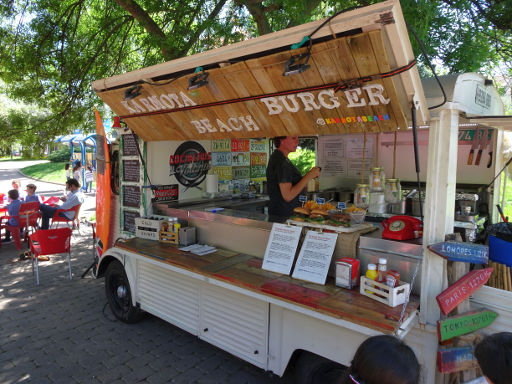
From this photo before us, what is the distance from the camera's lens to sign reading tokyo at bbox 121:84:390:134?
2207 millimetres

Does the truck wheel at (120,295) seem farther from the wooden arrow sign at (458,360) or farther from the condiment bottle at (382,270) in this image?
the wooden arrow sign at (458,360)

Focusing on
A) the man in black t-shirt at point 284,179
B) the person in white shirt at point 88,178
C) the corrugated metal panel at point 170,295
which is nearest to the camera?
the corrugated metal panel at point 170,295

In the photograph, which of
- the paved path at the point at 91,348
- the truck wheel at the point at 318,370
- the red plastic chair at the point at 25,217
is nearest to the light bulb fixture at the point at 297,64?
the truck wheel at the point at 318,370

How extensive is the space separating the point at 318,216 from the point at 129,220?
288cm

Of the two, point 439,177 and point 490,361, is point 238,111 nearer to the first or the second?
point 439,177

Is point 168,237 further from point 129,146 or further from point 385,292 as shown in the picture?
point 385,292

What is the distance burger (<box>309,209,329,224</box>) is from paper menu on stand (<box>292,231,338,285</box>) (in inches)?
4.6

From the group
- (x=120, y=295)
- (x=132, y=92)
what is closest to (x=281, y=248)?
(x=132, y=92)

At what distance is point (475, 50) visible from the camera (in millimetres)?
5352

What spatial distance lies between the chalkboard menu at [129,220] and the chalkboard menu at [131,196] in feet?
0.35

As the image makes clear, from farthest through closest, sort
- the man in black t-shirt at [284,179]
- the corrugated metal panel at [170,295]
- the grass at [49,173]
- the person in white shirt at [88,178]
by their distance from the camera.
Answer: the grass at [49,173] → the person in white shirt at [88,178] → the man in black t-shirt at [284,179] → the corrugated metal panel at [170,295]

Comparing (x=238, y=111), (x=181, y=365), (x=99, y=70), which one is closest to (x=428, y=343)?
(x=238, y=111)

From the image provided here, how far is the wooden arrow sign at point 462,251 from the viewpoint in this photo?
2.01m

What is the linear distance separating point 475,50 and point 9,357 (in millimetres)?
7113
